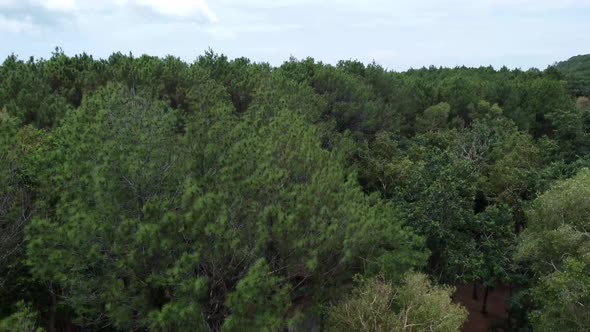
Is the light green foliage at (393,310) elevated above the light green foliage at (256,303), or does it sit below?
below

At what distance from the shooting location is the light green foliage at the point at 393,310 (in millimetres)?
12125

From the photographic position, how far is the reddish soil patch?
20.4 metres

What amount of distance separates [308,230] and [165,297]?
3.47 m

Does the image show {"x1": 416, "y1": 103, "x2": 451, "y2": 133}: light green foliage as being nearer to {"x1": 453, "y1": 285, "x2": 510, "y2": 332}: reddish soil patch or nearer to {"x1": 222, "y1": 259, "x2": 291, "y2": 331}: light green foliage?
{"x1": 453, "y1": 285, "x2": 510, "y2": 332}: reddish soil patch

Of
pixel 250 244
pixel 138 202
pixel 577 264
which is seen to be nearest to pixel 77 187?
pixel 138 202

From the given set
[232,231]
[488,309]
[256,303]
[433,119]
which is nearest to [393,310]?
[256,303]

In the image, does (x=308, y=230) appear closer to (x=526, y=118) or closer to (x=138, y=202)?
(x=138, y=202)

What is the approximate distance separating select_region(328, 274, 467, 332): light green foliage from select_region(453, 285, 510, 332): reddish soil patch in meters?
8.07

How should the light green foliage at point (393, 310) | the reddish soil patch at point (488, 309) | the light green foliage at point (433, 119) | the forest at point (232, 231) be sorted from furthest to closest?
1. the light green foliage at point (433, 119)
2. the reddish soil patch at point (488, 309)
3. the light green foliage at point (393, 310)
4. the forest at point (232, 231)

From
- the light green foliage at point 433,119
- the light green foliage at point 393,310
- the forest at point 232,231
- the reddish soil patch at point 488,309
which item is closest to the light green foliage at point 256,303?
the forest at point 232,231

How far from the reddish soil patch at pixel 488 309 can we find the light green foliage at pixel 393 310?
8.07 m

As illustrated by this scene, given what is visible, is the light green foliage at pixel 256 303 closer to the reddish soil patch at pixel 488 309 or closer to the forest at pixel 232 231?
the forest at pixel 232 231

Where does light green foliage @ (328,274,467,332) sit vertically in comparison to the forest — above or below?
below

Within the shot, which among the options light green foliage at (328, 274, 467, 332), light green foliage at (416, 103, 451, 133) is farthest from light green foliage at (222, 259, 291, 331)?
light green foliage at (416, 103, 451, 133)
